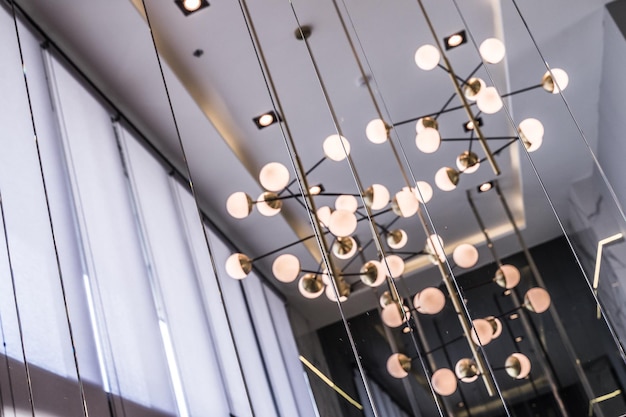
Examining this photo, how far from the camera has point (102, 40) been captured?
405 cm

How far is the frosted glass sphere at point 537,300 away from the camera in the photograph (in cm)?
557

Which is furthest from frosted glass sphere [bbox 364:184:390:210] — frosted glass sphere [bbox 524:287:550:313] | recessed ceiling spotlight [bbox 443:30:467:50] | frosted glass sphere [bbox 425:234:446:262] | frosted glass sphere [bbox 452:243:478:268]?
frosted glass sphere [bbox 524:287:550:313]

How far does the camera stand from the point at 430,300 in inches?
180

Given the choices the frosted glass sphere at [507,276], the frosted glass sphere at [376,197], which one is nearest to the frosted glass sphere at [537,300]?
the frosted glass sphere at [507,276]

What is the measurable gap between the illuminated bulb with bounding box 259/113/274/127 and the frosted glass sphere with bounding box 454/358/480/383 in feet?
6.64

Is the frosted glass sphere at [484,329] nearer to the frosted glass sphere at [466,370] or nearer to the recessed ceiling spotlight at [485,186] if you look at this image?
the frosted glass sphere at [466,370]

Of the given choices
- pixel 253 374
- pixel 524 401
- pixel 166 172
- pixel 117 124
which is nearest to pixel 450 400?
pixel 524 401

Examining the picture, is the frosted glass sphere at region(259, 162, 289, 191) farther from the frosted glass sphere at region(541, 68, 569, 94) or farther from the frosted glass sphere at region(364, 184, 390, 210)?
the frosted glass sphere at region(541, 68, 569, 94)

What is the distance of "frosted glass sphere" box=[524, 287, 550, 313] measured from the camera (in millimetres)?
5574

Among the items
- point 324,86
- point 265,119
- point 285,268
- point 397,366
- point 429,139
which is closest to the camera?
point 324,86

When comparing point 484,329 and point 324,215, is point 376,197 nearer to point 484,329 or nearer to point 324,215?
point 324,215

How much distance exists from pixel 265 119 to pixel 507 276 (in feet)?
6.32

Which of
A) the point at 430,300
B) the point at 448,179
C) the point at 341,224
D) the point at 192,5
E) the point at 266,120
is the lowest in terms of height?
the point at 430,300

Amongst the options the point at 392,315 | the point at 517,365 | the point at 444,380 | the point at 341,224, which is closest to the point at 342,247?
the point at 341,224
